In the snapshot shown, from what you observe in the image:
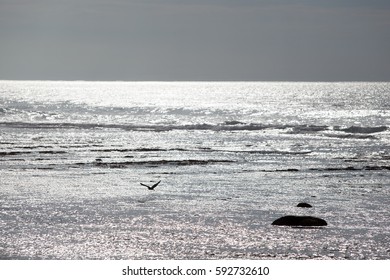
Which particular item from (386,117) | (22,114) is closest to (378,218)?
(386,117)

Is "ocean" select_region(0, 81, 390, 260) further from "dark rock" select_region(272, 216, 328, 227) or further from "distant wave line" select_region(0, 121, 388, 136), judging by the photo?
"distant wave line" select_region(0, 121, 388, 136)

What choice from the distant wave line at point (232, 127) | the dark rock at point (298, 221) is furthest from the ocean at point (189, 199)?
the distant wave line at point (232, 127)

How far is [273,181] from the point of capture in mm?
36594

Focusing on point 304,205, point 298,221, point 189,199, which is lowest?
point 298,221

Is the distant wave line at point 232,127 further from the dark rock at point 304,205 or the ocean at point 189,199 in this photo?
the dark rock at point 304,205

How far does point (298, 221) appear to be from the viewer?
2364 cm

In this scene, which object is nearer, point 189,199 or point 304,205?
point 304,205

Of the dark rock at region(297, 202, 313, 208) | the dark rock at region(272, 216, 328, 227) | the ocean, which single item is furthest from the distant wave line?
the dark rock at region(272, 216, 328, 227)

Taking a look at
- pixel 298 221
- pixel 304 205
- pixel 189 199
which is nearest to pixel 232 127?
pixel 189 199

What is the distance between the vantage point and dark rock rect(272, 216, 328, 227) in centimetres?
2362

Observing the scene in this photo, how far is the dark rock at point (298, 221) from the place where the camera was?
77.5ft

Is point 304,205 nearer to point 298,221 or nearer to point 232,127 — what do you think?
point 298,221

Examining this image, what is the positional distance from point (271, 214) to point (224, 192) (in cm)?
630

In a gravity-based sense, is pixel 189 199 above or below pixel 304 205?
above
